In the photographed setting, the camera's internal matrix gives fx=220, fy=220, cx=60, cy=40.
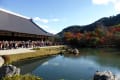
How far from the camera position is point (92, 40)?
63.9 meters

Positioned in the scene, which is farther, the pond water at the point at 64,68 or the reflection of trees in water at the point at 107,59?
the reflection of trees in water at the point at 107,59

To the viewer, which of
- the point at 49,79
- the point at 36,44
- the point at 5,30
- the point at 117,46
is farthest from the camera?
the point at 117,46

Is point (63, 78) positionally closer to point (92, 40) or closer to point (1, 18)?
Result: point (1, 18)

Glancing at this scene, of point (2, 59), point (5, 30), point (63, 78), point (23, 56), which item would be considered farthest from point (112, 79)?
point (5, 30)

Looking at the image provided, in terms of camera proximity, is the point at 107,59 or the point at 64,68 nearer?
the point at 64,68

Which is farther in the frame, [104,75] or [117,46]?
[117,46]

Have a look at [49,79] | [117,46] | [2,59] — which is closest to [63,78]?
[49,79]

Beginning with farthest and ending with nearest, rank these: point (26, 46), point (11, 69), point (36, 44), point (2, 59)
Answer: point (36, 44) < point (26, 46) < point (2, 59) < point (11, 69)

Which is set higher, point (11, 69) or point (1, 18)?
point (1, 18)

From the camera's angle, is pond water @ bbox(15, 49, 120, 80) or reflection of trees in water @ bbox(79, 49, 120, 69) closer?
pond water @ bbox(15, 49, 120, 80)

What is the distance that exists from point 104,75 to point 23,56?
551 inches

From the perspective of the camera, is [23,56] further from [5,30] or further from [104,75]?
[104,75]

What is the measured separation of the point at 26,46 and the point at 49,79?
70.6ft

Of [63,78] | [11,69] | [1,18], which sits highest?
[1,18]
